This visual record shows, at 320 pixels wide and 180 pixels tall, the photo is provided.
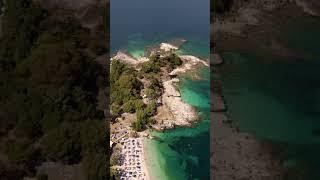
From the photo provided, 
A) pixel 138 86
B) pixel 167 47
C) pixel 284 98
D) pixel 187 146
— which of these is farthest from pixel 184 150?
pixel 167 47

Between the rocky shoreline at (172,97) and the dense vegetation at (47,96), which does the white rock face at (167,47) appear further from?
the dense vegetation at (47,96)

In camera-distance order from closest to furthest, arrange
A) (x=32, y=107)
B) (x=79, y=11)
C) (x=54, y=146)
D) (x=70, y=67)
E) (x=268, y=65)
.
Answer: (x=54, y=146) < (x=32, y=107) < (x=70, y=67) < (x=268, y=65) < (x=79, y=11)

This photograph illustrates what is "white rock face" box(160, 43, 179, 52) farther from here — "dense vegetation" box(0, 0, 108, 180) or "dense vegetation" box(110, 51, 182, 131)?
"dense vegetation" box(0, 0, 108, 180)

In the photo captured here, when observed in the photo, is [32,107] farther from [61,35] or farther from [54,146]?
[61,35]

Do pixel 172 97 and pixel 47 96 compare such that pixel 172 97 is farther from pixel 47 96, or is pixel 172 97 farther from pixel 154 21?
pixel 154 21

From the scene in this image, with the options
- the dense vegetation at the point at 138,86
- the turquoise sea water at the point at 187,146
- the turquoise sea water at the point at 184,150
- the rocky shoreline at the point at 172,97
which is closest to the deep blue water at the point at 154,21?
the rocky shoreline at the point at 172,97

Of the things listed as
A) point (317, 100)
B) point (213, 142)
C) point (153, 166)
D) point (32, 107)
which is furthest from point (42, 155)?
point (317, 100)

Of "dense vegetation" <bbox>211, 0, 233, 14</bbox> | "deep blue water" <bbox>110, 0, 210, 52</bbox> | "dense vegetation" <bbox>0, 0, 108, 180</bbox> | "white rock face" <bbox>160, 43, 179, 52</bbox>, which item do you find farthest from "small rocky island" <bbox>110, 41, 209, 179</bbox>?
"dense vegetation" <bbox>211, 0, 233, 14</bbox>
